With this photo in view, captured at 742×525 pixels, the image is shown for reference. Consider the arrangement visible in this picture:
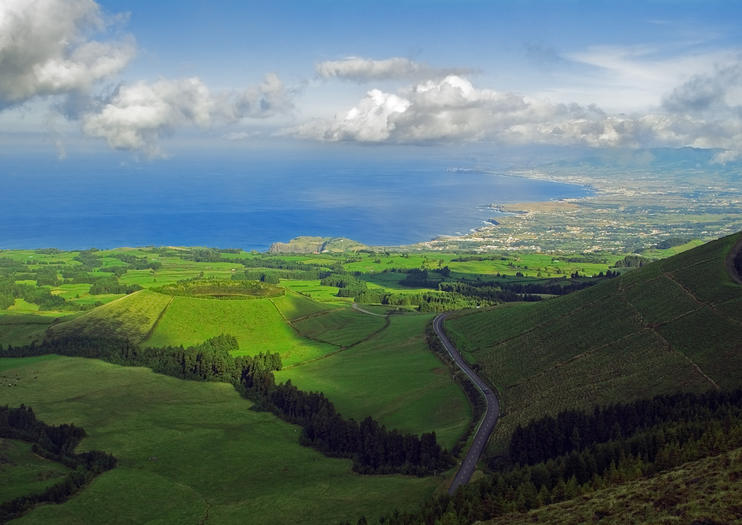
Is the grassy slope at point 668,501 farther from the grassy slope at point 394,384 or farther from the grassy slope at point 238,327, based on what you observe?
the grassy slope at point 238,327

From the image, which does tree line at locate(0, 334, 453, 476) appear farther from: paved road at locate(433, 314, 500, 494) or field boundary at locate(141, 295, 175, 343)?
field boundary at locate(141, 295, 175, 343)

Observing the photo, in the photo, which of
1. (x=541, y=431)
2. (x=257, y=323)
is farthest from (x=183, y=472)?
(x=257, y=323)

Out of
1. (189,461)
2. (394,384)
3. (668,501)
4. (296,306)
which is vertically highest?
(296,306)

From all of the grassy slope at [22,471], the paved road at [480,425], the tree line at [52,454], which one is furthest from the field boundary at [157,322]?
the paved road at [480,425]

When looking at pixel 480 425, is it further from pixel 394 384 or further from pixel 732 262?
pixel 732 262

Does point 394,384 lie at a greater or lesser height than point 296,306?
lesser

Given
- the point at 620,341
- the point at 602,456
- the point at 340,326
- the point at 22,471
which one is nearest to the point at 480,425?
the point at 602,456

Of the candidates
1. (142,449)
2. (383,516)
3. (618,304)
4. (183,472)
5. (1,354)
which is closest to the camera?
(383,516)

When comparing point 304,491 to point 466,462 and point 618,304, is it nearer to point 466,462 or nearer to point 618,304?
point 466,462
